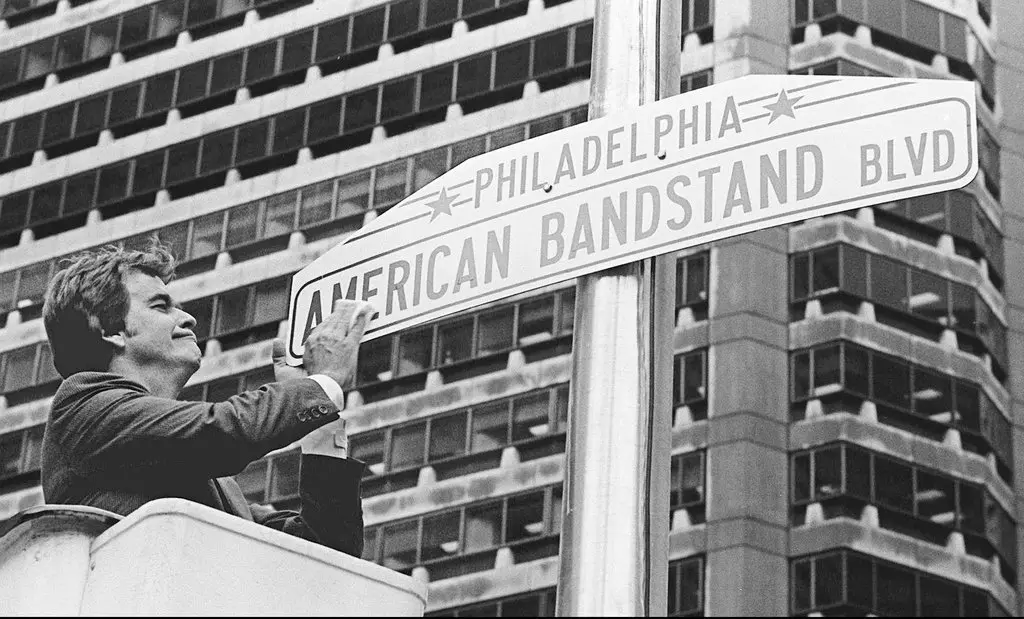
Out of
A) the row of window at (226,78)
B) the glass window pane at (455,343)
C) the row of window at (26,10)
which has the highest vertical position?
the row of window at (26,10)

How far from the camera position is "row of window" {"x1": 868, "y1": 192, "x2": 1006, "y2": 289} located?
152 feet

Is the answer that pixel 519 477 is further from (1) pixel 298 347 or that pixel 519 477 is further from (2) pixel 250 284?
(1) pixel 298 347

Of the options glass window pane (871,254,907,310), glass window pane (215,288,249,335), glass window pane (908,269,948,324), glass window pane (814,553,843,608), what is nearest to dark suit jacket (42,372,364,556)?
glass window pane (814,553,843,608)

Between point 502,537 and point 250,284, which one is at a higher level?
point 250,284

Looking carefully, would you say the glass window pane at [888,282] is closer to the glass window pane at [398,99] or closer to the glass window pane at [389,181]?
the glass window pane at [389,181]

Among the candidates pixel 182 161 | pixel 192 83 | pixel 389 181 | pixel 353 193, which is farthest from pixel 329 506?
pixel 192 83

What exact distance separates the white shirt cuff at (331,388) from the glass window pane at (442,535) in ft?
132

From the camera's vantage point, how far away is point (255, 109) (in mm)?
53531

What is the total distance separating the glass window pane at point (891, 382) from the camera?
44.5 m

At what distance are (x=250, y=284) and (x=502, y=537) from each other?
10.2 meters

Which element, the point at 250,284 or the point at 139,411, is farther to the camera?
the point at 250,284

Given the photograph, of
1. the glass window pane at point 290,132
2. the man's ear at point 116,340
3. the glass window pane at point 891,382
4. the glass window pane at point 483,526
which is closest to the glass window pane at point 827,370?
the glass window pane at point 891,382

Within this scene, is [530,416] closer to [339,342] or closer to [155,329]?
[155,329]

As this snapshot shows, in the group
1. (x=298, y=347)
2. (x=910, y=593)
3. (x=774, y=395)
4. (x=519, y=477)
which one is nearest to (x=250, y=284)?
(x=519, y=477)
